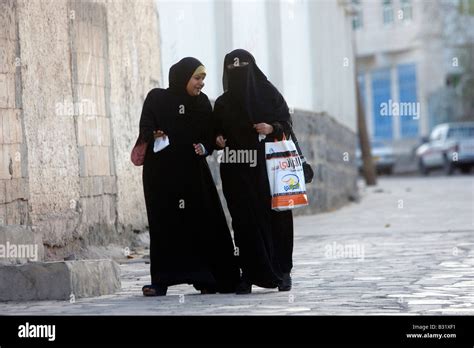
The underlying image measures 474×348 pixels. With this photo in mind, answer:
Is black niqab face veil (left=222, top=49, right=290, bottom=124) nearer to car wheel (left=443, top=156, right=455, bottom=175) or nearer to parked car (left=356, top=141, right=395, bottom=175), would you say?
car wheel (left=443, top=156, right=455, bottom=175)

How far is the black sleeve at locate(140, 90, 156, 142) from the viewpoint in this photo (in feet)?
30.7

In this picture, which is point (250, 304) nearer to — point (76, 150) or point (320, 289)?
point (320, 289)

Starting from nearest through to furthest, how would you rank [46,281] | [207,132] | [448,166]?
1. [46,281]
2. [207,132]
3. [448,166]

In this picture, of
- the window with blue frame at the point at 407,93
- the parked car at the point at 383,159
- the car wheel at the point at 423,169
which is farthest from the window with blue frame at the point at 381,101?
the car wheel at the point at 423,169

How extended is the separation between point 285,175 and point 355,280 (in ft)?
4.12

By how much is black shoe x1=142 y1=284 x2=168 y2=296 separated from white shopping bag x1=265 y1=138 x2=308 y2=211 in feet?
3.30

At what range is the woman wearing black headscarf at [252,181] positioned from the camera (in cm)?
930

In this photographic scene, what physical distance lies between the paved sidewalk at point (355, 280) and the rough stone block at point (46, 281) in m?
0.14

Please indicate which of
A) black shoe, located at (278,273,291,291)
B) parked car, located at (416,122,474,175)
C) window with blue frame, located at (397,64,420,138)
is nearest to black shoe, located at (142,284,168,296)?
black shoe, located at (278,273,291,291)

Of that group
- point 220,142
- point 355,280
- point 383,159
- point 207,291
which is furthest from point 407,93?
point 207,291

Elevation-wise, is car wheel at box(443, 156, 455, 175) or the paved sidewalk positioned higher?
car wheel at box(443, 156, 455, 175)

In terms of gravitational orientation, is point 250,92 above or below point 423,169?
above

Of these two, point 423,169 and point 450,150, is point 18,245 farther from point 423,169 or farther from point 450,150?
point 423,169

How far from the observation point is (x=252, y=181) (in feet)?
30.7
